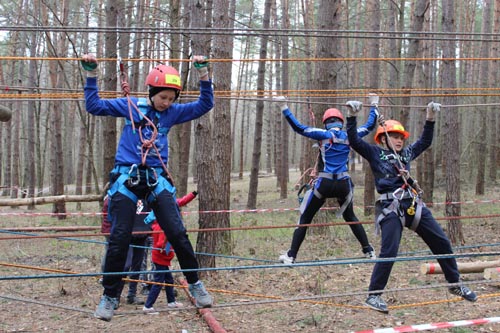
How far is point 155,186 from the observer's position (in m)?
3.96

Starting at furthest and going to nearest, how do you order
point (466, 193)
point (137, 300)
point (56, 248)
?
point (466, 193) → point (56, 248) → point (137, 300)

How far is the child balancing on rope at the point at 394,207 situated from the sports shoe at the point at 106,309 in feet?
7.75

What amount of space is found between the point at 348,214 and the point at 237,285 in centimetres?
169

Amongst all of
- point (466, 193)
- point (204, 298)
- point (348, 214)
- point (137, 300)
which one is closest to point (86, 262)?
point (137, 300)

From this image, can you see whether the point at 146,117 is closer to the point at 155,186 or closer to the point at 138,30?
the point at 155,186

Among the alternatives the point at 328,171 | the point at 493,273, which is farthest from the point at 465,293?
the point at 328,171

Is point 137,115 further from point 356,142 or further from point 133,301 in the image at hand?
point 133,301

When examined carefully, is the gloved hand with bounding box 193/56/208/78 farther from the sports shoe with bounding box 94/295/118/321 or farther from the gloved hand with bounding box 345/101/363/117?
the sports shoe with bounding box 94/295/118/321

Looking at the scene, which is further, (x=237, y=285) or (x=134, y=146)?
(x=237, y=285)

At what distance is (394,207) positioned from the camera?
15.9 ft

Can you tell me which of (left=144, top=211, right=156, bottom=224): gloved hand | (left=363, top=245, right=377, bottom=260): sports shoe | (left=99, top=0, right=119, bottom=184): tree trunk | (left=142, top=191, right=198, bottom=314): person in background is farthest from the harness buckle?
(left=99, top=0, right=119, bottom=184): tree trunk

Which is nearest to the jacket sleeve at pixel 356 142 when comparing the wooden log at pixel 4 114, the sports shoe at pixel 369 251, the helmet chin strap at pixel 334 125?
Result: the helmet chin strap at pixel 334 125

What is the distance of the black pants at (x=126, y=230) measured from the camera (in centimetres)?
389

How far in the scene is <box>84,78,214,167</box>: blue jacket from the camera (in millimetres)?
3980
